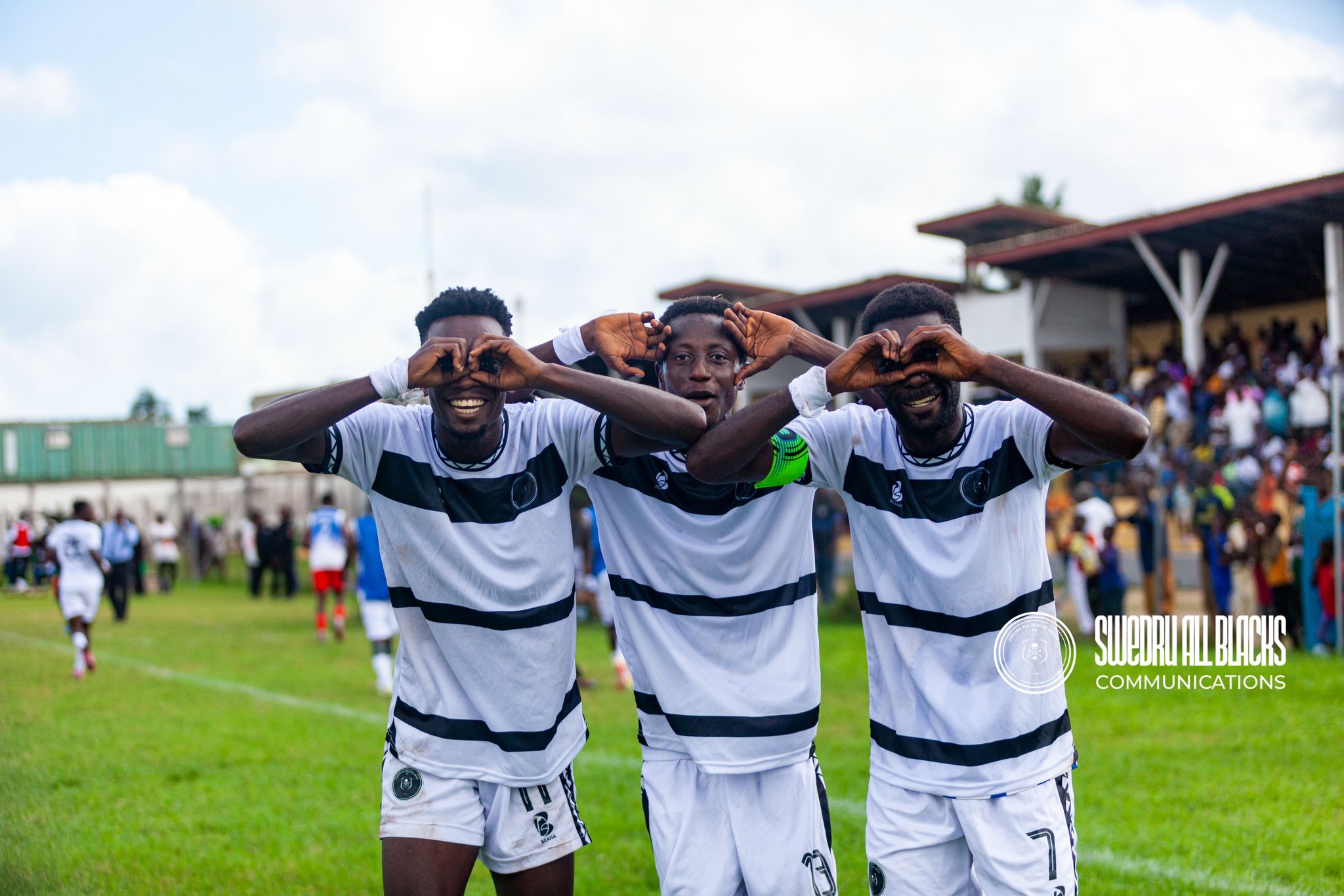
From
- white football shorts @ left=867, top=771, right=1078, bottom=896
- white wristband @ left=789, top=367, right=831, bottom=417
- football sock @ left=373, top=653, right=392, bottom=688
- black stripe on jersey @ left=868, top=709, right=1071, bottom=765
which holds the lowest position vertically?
football sock @ left=373, top=653, right=392, bottom=688

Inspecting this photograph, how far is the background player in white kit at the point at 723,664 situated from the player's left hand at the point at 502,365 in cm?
54

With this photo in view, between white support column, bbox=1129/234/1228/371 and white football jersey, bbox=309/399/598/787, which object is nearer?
white football jersey, bbox=309/399/598/787

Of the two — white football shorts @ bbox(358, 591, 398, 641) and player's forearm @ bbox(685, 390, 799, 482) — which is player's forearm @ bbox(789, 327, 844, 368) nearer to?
player's forearm @ bbox(685, 390, 799, 482)

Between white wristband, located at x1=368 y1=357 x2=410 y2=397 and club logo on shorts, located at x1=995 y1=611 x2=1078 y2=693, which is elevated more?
white wristband, located at x1=368 y1=357 x2=410 y2=397

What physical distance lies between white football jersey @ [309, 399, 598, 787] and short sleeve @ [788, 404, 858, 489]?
2.28ft

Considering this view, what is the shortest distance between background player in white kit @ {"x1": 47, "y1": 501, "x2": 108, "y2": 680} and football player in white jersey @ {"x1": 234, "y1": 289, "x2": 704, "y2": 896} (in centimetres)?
1254

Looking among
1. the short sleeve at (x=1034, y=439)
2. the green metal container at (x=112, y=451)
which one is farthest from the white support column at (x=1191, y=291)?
the green metal container at (x=112, y=451)

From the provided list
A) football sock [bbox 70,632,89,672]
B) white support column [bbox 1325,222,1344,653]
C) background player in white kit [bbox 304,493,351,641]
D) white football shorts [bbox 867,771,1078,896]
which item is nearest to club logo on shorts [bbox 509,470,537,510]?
white football shorts [bbox 867,771,1078,896]

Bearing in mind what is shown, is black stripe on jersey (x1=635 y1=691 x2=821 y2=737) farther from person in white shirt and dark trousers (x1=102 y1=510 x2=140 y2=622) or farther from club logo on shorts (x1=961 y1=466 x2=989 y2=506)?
person in white shirt and dark trousers (x1=102 y1=510 x2=140 y2=622)

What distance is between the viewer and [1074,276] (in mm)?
25484

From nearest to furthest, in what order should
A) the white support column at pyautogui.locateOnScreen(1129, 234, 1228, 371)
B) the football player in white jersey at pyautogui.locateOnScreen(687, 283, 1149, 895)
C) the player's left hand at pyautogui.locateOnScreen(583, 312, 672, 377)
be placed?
1. the football player in white jersey at pyautogui.locateOnScreen(687, 283, 1149, 895)
2. the player's left hand at pyautogui.locateOnScreen(583, 312, 672, 377)
3. the white support column at pyautogui.locateOnScreen(1129, 234, 1228, 371)

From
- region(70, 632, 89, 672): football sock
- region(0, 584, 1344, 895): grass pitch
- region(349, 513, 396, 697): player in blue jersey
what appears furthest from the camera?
region(70, 632, 89, 672): football sock

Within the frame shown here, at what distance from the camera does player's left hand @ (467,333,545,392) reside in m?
3.46

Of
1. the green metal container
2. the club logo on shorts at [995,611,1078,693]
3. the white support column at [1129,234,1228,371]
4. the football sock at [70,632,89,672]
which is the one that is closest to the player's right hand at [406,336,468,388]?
the club logo on shorts at [995,611,1078,693]
